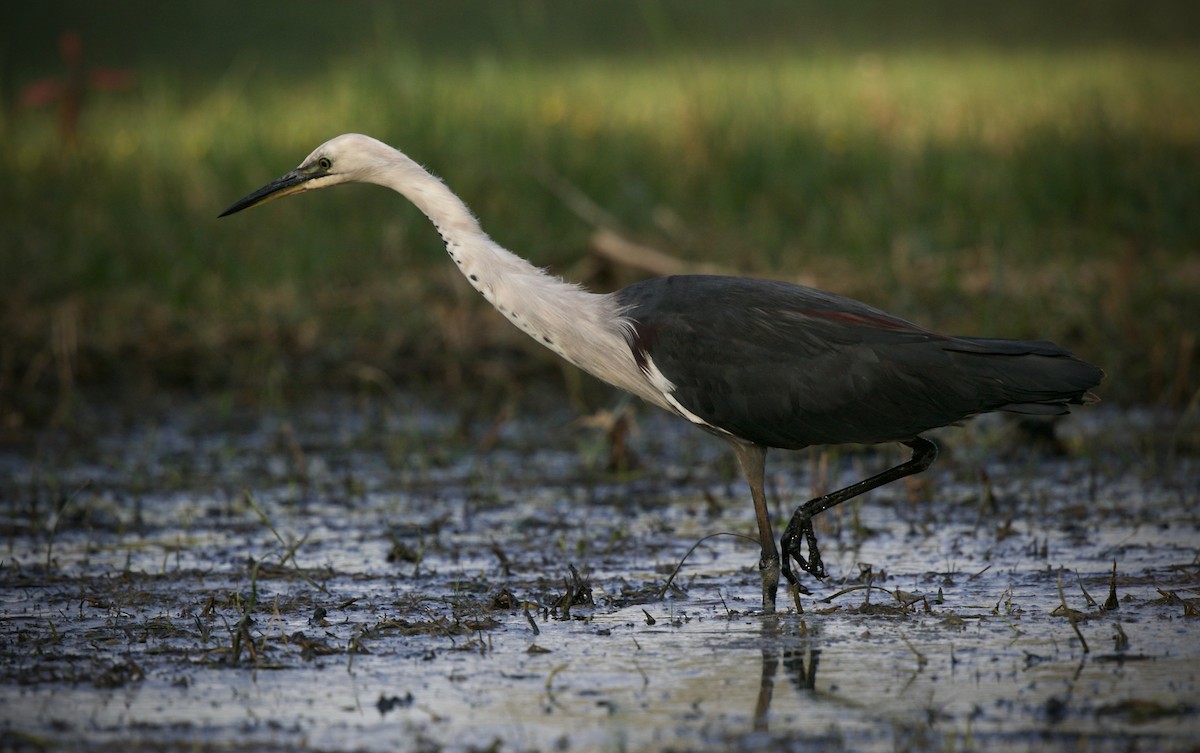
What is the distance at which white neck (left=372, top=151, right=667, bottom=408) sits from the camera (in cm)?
534

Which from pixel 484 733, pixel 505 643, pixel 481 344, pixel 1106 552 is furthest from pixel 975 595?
pixel 481 344

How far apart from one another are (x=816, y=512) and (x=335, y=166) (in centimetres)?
210

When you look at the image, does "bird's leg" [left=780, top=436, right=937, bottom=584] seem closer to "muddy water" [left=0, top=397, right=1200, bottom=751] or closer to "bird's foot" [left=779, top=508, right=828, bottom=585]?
"bird's foot" [left=779, top=508, right=828, bottom=585]

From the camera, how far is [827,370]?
5.11 m

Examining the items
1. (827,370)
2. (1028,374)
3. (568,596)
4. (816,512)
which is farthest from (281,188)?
(1028,374)

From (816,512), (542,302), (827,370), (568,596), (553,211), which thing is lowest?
(568,596)

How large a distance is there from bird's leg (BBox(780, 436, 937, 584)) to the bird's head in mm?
1911

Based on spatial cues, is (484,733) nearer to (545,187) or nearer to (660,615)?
(660,615)

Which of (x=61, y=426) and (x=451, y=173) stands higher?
(x=451, y=173)

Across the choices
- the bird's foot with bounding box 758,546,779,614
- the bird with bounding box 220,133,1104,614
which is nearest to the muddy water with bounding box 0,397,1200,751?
the bird's foot with bounding box 758,546,779,614

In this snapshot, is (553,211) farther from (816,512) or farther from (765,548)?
(765,548)

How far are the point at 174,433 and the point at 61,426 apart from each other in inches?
22.1

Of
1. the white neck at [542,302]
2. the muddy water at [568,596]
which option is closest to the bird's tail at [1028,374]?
the muddy water at [568,596]

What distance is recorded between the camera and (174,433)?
8141 millimetres
